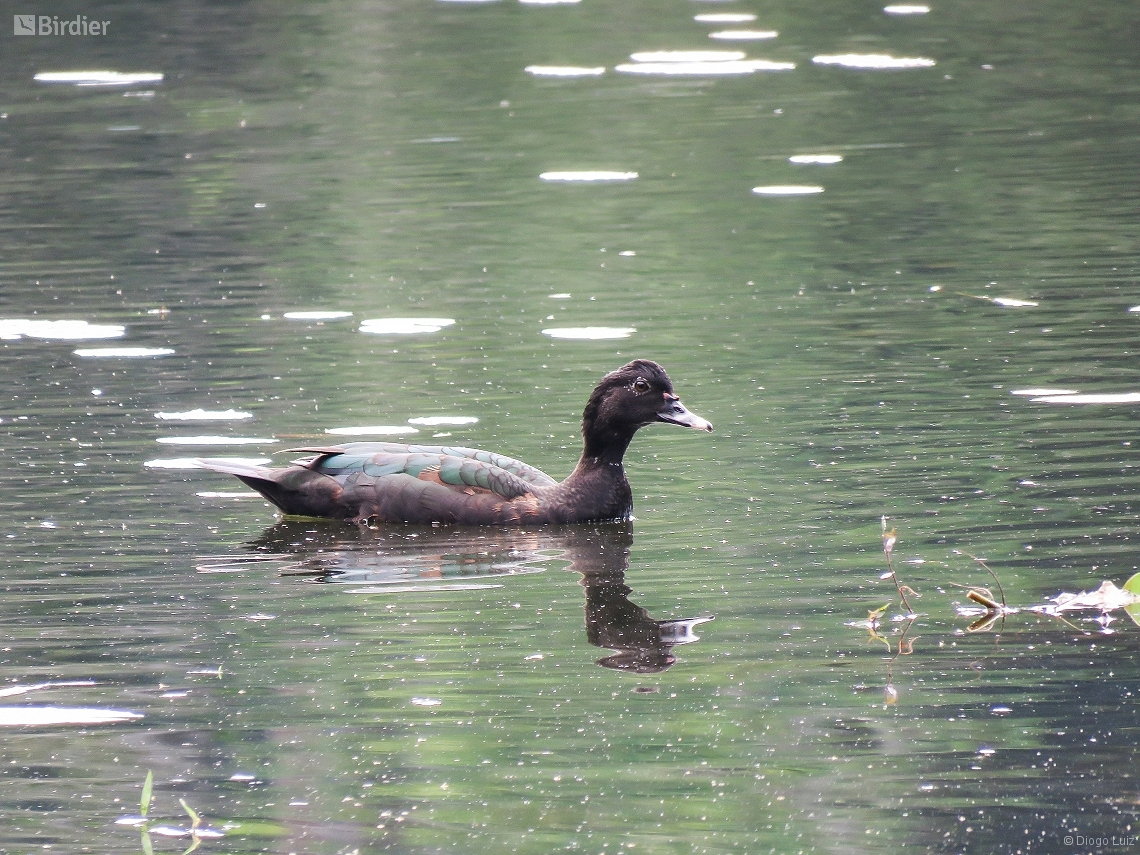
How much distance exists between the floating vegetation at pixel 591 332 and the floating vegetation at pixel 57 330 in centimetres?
348

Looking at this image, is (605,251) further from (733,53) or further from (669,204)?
(733,53)

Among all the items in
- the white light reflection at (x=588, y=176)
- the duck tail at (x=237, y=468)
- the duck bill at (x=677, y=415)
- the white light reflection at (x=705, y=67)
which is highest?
the white light reflection at (x=705, y=67)

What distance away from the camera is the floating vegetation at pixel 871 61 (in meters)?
28.0

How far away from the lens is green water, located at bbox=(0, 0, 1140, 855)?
290 inches

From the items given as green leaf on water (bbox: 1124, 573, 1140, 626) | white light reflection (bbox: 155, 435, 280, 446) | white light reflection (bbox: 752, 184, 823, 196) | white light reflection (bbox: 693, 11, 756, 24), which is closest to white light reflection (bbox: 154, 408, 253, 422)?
white light reflection (bbox: 155, 435, 280, 446)

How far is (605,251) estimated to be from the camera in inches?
722

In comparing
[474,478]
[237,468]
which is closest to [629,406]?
[474,478]

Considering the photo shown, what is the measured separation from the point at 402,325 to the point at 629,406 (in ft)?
14.7

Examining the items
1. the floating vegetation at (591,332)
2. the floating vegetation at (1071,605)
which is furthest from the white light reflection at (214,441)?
Answer: the floating vegetation at (1071,605)

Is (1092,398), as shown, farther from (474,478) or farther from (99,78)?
(99,78)

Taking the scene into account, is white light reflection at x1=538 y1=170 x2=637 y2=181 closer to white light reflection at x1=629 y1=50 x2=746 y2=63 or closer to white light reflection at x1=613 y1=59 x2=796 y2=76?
white light reflection at x1=613 y1=59 x2=796 y2=76

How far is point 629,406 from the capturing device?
1177cm

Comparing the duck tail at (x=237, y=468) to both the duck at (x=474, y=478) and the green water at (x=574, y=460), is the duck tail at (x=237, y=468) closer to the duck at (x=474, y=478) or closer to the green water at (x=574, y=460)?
the duck at (x=474, y=478)

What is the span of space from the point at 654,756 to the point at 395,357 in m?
7.67
